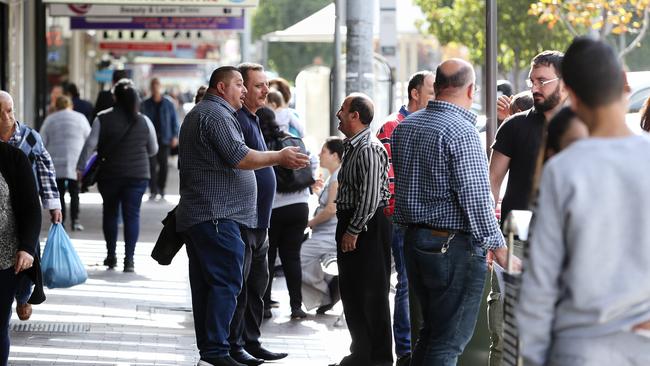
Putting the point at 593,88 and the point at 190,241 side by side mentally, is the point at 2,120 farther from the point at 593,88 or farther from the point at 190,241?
the point at 593,88

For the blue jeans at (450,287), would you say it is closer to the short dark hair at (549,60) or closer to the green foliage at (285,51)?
the short dark hair at (549,60)

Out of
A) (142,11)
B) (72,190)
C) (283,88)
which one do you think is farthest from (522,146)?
(142,11)

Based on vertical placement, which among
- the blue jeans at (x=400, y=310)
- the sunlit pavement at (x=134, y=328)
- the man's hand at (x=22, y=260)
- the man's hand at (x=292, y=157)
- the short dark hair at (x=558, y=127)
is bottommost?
the sunlit pavement at (x=134, y=328)

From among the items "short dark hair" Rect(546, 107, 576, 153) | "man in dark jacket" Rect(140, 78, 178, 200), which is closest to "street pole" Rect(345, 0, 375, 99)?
"short dark hair" Rect(546, 107, 576, 153)

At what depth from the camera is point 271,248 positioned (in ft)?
34.8

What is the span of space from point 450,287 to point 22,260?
7.78 feet

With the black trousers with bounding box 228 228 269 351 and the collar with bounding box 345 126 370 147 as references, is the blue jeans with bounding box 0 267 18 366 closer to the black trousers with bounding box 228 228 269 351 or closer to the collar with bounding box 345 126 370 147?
the black trousers with bounding box 228 228 269 351

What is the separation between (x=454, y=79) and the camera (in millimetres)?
6703

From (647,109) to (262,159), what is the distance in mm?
2317

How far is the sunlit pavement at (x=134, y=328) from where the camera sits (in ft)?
29.5

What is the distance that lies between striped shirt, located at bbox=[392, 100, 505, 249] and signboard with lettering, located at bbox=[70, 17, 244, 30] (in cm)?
1554

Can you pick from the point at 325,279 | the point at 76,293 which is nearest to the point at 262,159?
the point at 325,279

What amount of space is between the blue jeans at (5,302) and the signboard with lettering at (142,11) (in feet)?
42.0

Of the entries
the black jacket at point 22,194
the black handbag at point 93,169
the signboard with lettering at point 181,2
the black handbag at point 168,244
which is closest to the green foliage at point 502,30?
the signboard with lettering at point 181,2
